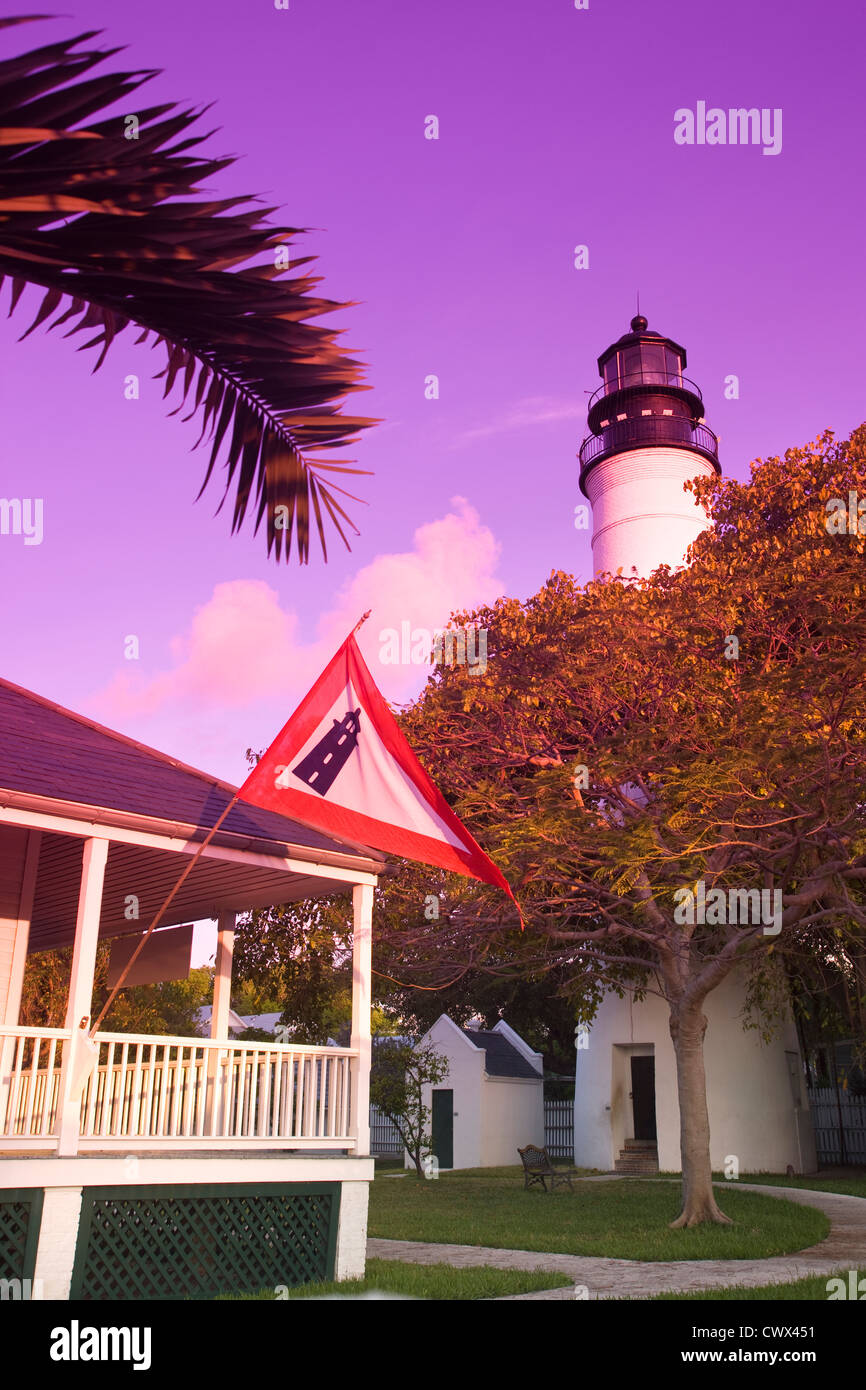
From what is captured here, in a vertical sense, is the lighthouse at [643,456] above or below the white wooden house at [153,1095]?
above

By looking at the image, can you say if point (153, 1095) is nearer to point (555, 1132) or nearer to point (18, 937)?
point (18, 937)

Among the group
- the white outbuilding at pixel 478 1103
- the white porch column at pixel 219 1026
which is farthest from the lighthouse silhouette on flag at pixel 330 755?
the white outbuilding at pixel 478 1103

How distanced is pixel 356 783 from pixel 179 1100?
4.05 meters

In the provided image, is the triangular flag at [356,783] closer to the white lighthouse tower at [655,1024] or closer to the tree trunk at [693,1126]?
the tree trunk at [693,1126]

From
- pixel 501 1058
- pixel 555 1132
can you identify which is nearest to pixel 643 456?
pixel 501 1058

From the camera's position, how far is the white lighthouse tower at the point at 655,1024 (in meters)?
29.7

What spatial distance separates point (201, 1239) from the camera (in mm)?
10297

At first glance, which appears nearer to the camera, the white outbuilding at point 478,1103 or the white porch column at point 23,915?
the white porch column at point 23,915

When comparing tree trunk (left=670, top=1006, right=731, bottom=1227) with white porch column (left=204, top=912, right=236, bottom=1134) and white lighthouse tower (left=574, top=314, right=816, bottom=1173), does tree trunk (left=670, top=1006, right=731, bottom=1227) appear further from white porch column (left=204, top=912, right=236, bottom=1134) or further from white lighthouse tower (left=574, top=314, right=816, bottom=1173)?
white lighthouse tower (left=574, top=314, right=816, bottom=1173)

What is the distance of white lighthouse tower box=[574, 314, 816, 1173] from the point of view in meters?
29.7

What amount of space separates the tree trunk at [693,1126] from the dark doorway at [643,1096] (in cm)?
1689

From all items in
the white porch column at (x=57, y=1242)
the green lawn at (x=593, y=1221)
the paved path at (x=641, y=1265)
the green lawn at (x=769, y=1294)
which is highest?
the white porch column at (x=57, y=1242)
